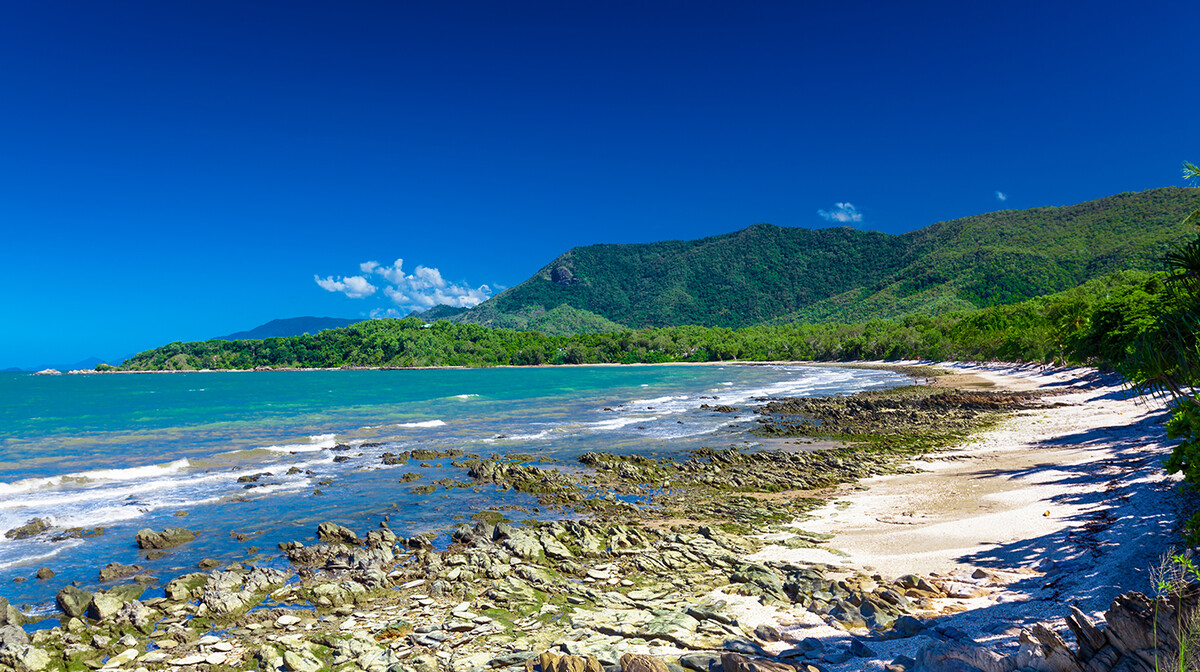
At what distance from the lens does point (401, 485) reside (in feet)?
77.5

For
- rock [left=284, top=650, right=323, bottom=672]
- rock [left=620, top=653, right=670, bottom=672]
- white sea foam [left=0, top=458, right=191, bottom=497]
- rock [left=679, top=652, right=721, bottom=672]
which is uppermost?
white sea foam [left=0, top=458, right=191, bottom=497]

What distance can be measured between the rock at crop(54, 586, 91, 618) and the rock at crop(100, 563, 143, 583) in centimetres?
181

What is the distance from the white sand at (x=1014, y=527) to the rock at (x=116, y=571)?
14.1 m

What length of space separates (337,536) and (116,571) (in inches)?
189

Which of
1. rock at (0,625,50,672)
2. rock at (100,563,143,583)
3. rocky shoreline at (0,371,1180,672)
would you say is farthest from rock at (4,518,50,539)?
rock at (0,625,50,672)

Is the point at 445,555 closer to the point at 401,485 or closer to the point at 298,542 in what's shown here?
the point at 298,542

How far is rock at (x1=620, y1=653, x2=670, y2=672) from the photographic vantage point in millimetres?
7516

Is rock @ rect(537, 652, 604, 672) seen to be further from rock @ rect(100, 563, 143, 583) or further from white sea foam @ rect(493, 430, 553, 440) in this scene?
white sea foam @ rect(493, 430, 553, 440)

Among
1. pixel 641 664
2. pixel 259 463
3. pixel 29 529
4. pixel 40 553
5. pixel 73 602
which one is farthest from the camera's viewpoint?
pixel 259 463

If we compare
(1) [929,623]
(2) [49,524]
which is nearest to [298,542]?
(2) [49,524]

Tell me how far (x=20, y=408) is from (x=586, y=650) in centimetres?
9194

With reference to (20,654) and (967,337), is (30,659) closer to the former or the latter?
(20,654)

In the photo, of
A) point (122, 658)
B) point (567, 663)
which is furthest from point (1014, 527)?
point (122, 658)

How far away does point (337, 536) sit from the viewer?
1614cm
